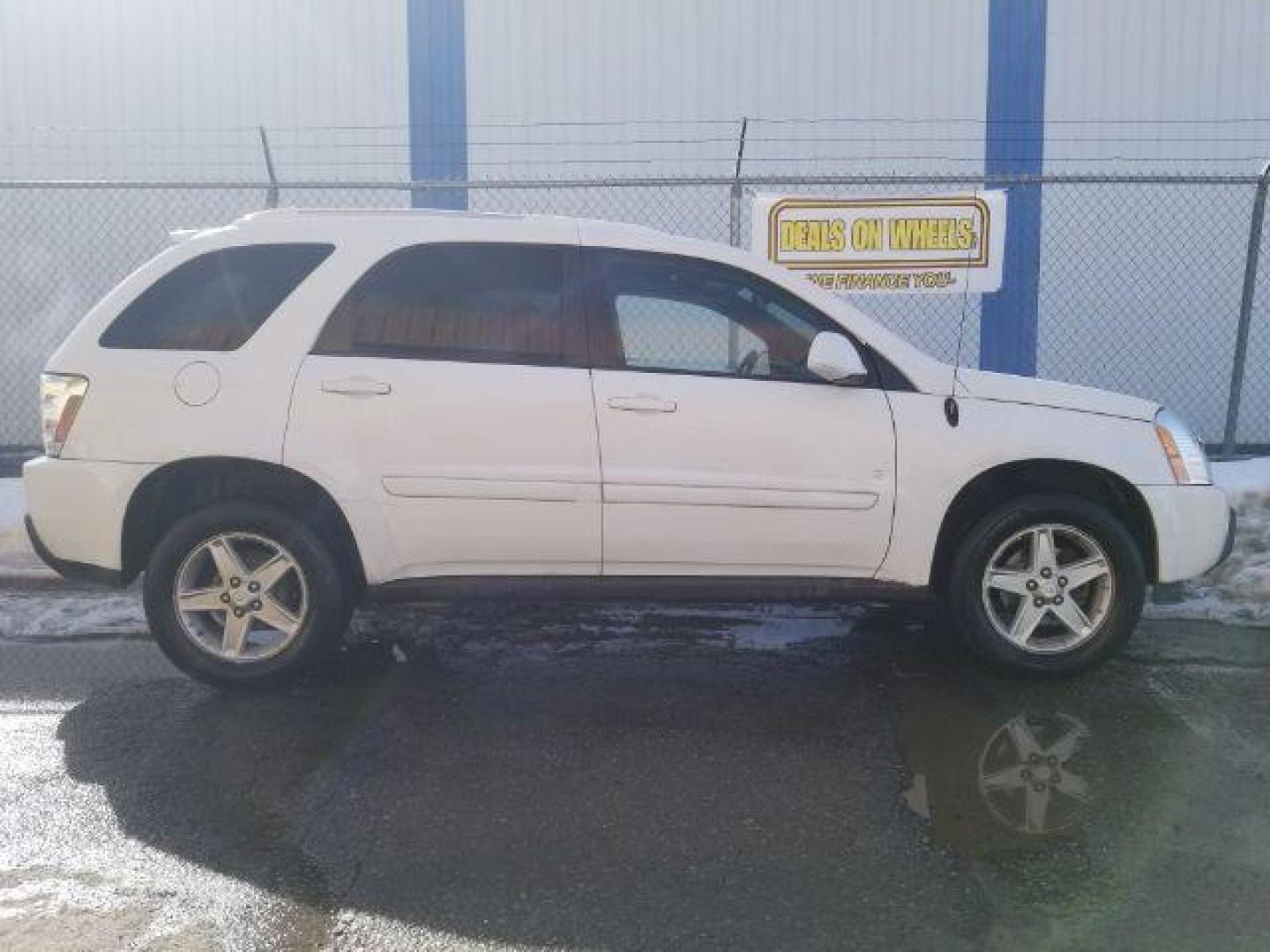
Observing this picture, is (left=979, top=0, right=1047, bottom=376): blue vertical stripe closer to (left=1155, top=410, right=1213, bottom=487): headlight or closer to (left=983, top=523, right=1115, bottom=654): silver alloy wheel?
(left=1155, top=410, right=1213, bottom=487): headlight

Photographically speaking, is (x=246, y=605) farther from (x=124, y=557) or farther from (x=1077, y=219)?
(x=1077, y=219)

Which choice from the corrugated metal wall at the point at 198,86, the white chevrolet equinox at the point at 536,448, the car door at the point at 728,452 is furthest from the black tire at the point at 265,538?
the corrugated metal wall at the point at 198,86

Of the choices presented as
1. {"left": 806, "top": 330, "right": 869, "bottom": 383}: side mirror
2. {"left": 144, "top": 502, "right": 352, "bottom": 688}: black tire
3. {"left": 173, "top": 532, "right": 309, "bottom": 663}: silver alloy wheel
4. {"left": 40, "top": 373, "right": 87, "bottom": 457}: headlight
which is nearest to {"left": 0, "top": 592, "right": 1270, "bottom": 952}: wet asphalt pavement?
{"left": 144, "top": 502, "right": 352, "bottom": 688}: black tire


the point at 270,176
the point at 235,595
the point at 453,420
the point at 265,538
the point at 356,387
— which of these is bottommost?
the point at 235,595

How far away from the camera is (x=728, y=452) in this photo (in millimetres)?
4738

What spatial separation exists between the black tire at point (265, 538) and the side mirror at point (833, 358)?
204cm

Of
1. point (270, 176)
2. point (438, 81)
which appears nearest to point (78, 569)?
point (270, 176)

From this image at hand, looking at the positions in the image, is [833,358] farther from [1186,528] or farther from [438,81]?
[438,81]

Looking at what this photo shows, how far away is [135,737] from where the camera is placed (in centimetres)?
442

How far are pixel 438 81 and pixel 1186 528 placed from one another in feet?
26.8

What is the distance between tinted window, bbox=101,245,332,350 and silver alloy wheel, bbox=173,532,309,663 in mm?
795

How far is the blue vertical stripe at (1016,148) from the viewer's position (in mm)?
10773

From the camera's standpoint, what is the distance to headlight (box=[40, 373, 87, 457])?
4.71 m

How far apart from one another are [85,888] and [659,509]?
7.77 ft
